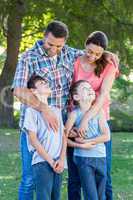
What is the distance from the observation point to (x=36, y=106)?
464 centimetres

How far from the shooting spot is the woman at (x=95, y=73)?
478cm

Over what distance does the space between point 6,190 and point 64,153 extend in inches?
88.0

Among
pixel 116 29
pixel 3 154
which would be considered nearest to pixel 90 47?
pixel 3 154

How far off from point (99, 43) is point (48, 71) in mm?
480

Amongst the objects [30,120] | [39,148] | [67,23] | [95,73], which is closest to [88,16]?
[67,23]

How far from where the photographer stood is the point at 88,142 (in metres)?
4.76

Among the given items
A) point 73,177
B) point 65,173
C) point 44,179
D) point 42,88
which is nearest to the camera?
point 44,179

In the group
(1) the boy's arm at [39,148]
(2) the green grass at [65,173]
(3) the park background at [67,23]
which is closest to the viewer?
(1) the boy's arm at [39,148]

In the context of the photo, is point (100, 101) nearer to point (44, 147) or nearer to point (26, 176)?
point (44, 147)

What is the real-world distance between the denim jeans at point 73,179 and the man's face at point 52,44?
0.87 m

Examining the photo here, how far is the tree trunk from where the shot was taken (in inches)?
535

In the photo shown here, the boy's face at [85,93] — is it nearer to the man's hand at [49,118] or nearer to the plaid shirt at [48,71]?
the plaid shirt at [48,71]

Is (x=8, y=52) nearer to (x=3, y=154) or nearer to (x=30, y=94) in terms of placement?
(x=3, y=154)

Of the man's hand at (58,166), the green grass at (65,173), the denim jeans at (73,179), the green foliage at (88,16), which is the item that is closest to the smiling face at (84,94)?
the denim jeans at (73,179)
